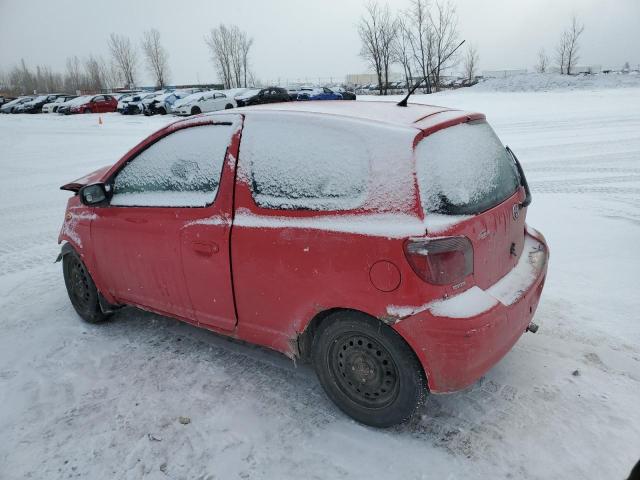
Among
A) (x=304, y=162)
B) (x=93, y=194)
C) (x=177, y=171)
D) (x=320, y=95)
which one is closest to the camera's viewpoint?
(x=304, y=162)

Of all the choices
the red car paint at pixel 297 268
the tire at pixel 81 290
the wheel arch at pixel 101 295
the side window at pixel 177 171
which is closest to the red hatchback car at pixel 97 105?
the tire at pixel 81 290

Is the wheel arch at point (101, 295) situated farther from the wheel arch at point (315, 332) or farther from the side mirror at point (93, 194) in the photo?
the wheel arch at point (315, 332)

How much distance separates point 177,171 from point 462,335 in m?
2.13

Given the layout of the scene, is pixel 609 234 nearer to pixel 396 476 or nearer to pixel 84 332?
pixel 396 476

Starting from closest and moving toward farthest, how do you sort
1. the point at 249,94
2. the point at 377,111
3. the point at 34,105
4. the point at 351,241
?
the point at 351,241
the point at 377,111
the point at 249,94
the point at 34,105

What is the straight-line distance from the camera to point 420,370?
2.54 m

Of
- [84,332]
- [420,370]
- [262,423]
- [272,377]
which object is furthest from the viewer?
[84,332]

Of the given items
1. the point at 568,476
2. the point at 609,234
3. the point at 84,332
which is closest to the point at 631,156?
the point at 609,234

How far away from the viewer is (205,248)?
304cm

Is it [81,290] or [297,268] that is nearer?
[297,268]

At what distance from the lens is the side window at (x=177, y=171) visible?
3.10 metres

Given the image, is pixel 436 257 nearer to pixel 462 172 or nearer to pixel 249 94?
pixel 462 172

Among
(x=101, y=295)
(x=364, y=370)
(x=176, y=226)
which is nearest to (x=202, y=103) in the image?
(x=101, y=295)

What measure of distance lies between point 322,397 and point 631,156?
9298 mm
